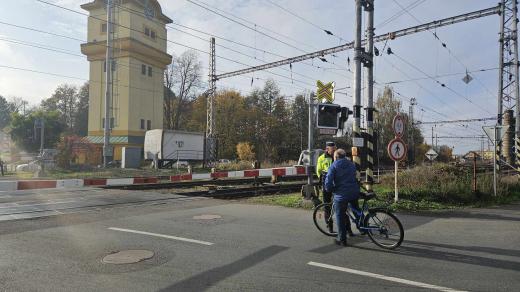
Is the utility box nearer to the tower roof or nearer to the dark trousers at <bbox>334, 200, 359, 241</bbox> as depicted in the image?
the tower roof

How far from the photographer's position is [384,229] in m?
7.21

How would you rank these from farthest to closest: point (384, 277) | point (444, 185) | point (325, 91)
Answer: point (444, 185)
point (325, 91)
point (384, 277)

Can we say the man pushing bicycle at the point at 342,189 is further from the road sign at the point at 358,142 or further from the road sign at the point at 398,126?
the road sign at the point at 358,142

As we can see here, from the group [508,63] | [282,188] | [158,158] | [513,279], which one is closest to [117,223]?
[513,279]

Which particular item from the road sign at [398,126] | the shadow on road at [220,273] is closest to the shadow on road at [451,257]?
the shadow on road at [220,273]

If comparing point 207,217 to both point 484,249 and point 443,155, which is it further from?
point 443,155

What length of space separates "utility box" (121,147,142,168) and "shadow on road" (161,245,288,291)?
29520 millimetres

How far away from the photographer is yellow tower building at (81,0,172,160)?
46.5 metres

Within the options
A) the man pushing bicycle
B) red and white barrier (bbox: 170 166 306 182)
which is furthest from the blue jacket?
red and white barrier (bbox: 170 166 306 182)

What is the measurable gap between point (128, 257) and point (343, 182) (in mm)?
3706

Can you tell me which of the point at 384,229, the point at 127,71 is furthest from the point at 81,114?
the point at 384,229

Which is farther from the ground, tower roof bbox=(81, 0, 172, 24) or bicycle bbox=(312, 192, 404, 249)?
tower roof bbox=(81, 0, 172, 24)

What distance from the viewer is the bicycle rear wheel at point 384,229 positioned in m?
7.07

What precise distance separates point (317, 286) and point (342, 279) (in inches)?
18.1
